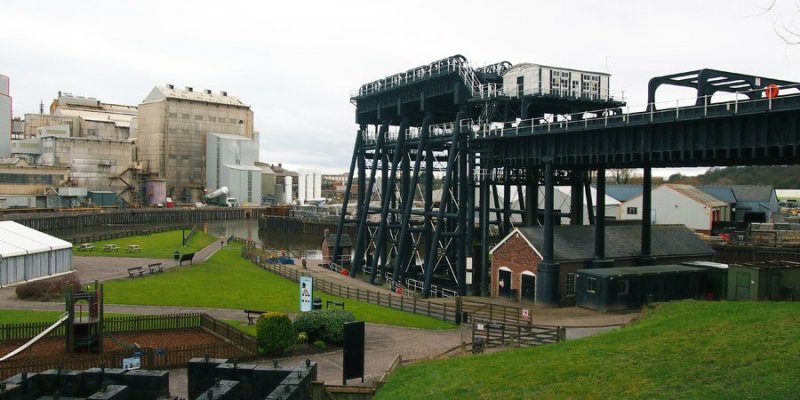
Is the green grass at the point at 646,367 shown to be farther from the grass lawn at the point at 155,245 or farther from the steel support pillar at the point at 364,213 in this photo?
the grass lawn at the point at 155,245

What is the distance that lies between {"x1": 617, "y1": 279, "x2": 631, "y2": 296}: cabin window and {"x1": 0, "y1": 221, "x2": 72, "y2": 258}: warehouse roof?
35.4 metres

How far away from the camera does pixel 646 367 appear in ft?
55.6

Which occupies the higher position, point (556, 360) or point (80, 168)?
point (80, 168)

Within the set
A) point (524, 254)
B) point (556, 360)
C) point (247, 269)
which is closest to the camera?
point (556, 360)

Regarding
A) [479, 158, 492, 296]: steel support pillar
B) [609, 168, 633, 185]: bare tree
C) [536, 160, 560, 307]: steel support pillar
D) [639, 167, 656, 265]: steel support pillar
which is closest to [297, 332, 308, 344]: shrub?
[536, 160, 560, 307]: steel support pillar

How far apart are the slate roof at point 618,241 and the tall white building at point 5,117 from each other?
399ft

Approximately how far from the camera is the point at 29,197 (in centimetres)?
11962

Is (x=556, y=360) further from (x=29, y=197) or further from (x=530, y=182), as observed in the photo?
(x=29, y=197)

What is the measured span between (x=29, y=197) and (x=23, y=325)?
107 meters

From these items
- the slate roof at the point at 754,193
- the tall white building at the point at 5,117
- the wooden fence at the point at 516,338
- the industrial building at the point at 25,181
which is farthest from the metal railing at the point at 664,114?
the tall white building at the point at 5,117

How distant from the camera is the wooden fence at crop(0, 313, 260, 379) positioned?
21516 mm

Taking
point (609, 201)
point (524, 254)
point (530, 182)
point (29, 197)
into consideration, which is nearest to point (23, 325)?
point (524, 254)

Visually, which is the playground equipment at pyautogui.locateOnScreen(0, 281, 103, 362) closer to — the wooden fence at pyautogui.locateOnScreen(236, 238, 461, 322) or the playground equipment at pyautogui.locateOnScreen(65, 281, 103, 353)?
the playground equipment at pyautogui.locateOnScreen(65, 281, 103, 353)

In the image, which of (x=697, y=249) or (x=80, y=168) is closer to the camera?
(x=697, y=249)
